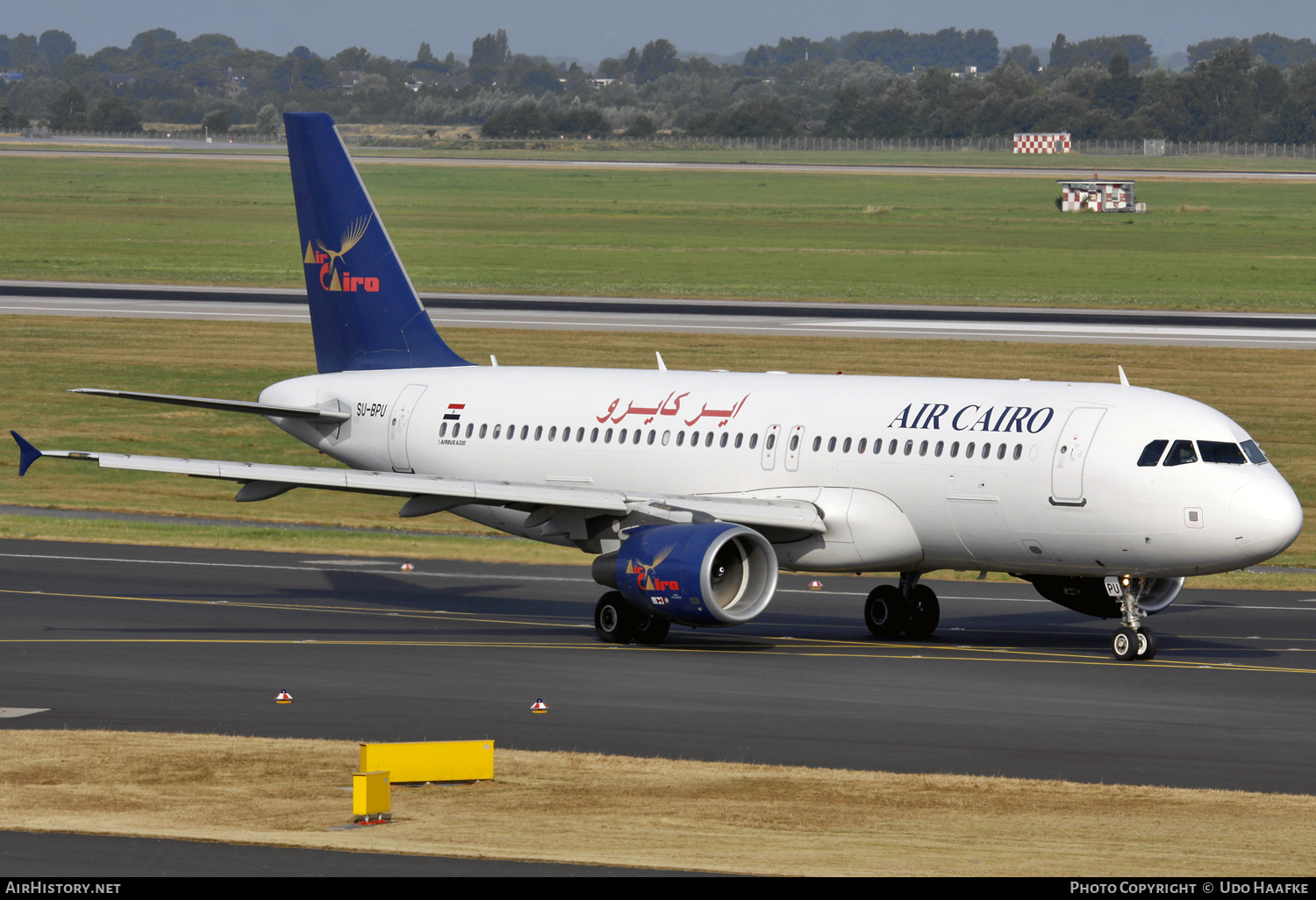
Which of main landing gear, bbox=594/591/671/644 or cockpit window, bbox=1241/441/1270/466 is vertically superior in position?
cockpit window, bbox=1241/441/1270/466

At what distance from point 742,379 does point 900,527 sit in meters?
5.31

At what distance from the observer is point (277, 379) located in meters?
75.6

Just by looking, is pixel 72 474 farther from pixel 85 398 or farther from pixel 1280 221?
pixel 1280 221

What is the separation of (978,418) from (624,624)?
24.9ft

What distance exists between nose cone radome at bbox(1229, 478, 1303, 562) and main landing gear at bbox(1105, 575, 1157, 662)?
2.45 metres

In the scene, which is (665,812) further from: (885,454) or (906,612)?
(906,612)

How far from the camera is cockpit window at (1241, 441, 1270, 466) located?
33.3 meters

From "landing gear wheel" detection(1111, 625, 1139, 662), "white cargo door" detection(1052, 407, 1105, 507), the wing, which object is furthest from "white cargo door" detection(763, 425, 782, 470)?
"landing gear wheel" detection(1111, 625, 1139, 662)

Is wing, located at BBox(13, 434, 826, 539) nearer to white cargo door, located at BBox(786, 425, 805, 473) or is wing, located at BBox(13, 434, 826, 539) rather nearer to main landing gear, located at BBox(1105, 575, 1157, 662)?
white cargo door, located at BBox(786, 425, 805, 473)

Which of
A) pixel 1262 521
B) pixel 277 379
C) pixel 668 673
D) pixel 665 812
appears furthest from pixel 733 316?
pixel 665 812

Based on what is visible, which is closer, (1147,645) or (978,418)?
(1147,645)
